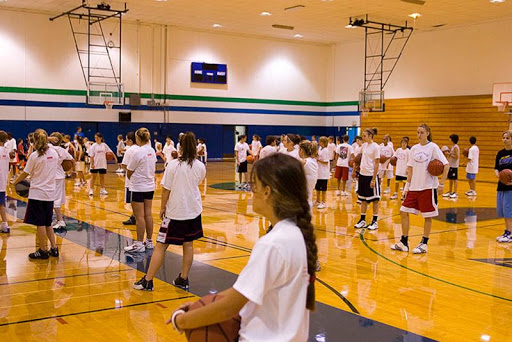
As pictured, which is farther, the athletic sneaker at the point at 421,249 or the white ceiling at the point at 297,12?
the white ceiling at the point at 297,12

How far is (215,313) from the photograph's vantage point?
2.13 metres

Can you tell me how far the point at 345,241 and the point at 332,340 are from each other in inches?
184

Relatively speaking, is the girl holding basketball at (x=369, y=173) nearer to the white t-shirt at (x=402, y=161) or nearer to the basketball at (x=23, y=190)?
the white t-shirt at (x=402, y=161)

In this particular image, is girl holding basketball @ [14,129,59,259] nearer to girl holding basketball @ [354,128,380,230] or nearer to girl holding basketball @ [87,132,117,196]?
girl holding basketball @ [354,128,380,230]

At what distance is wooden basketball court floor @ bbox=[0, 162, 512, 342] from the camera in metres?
5.08

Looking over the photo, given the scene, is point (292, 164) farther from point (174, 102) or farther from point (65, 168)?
point (174, 102)

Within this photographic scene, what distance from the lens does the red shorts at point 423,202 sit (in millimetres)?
8203

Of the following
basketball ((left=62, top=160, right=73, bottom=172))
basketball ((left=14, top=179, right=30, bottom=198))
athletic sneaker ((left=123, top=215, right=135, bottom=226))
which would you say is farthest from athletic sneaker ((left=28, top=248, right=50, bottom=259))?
basketball ((left=14, top=179, right=30, bottom=198))

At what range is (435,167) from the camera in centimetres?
798

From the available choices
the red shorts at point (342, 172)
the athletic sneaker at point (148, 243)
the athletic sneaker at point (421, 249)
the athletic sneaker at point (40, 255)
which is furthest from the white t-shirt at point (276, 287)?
the red shorts at point (342, 172)

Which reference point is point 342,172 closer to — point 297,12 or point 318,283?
point 297,12

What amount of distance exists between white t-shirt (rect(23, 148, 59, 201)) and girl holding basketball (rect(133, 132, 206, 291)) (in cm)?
205

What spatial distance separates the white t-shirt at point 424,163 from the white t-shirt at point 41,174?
5.11 m

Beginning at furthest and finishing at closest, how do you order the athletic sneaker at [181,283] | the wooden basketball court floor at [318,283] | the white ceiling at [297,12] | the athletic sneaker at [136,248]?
the white ceiling at [297,12] → the athletic sneaker at [136,248] → the athletic sneaker at [181,283] → the wooden basketball court floor at [318,283]
